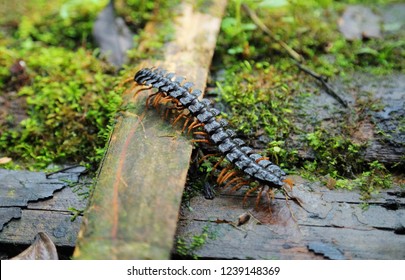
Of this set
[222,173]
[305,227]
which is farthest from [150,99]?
[305,227]

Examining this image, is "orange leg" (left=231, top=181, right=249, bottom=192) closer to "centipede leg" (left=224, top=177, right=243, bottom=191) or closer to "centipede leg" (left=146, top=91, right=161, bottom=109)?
"centipede leg" (left=224, top=177, right=243, bottom=191)

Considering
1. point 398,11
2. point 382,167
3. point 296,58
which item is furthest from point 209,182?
point 398,11

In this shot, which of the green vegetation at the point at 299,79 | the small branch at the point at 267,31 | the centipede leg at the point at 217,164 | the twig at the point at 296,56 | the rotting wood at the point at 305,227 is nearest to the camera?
the rotting wood at the point at 305,227

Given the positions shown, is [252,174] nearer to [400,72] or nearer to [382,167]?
[382,167]

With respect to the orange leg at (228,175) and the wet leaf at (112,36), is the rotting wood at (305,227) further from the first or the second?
the wet leaf at (112,36)

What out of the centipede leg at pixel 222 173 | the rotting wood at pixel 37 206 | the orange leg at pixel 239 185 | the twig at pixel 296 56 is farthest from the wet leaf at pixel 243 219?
the twig at pixel 296 56

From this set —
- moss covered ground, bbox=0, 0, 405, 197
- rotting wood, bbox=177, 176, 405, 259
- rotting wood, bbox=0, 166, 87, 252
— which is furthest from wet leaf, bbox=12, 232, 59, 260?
rotting wood, bbox=177, 176, 405, 259
